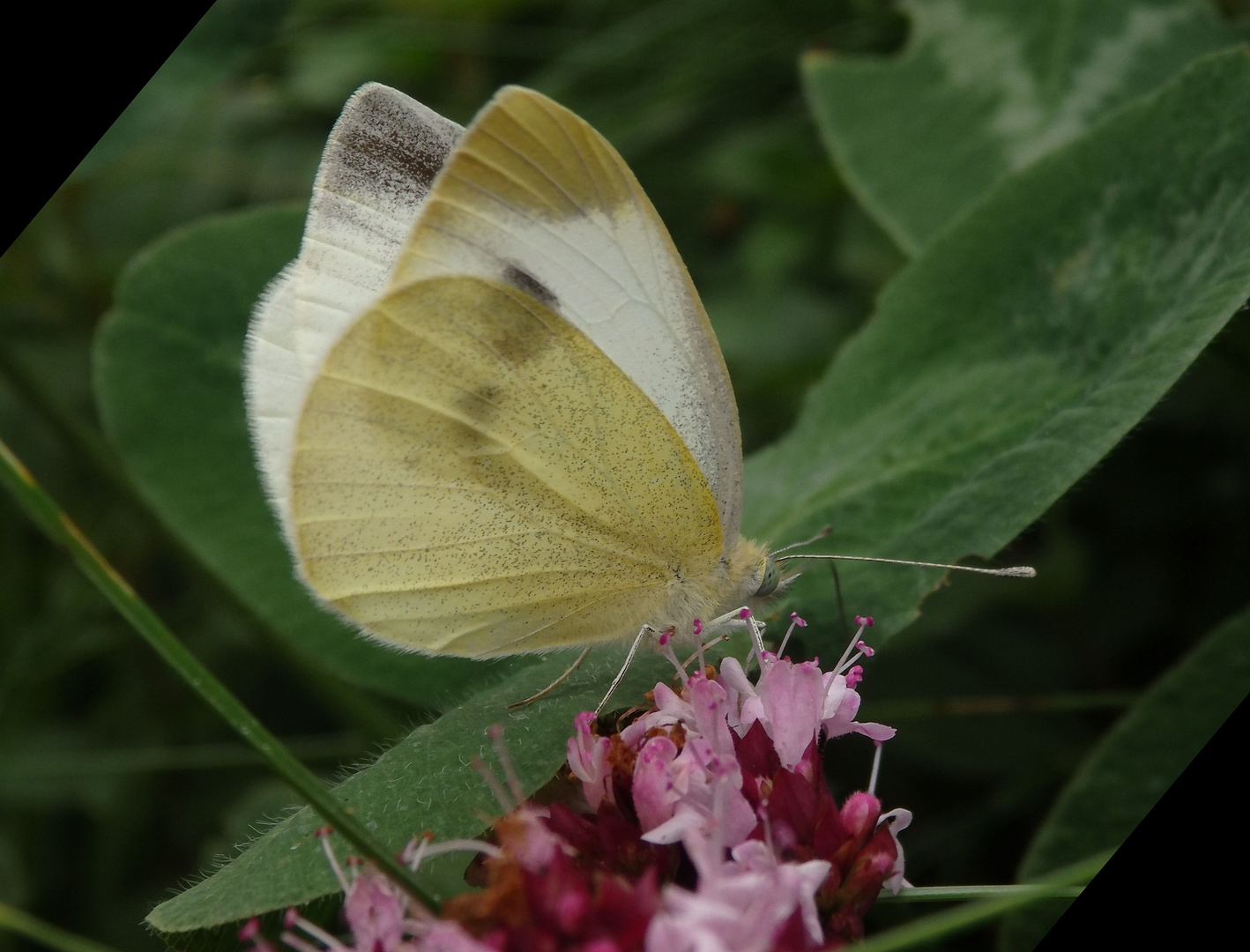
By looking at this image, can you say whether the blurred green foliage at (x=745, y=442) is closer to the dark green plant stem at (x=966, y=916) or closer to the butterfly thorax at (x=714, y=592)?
the butterfly thorax at (x=714, y=592)

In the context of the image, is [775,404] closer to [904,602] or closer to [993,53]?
[993,53]

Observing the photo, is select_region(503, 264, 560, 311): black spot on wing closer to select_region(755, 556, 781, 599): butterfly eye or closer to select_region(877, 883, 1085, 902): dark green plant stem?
select_region(755, 556, 781, 599): butterfly eye

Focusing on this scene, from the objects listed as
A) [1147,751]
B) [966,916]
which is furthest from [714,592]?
[966,916]

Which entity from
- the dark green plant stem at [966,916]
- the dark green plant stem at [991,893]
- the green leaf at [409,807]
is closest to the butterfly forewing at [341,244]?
the green leaf at [409,807]

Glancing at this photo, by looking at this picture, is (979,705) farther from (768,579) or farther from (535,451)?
(535,451)

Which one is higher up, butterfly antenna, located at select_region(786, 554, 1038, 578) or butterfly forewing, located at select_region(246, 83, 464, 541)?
butterfly forewing, located at select_region(246, 83, 464, 541)

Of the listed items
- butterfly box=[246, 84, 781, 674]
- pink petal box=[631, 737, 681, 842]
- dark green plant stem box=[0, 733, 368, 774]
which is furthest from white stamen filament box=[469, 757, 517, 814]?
dark green plant stem box=[0, 733, 368, 774]
